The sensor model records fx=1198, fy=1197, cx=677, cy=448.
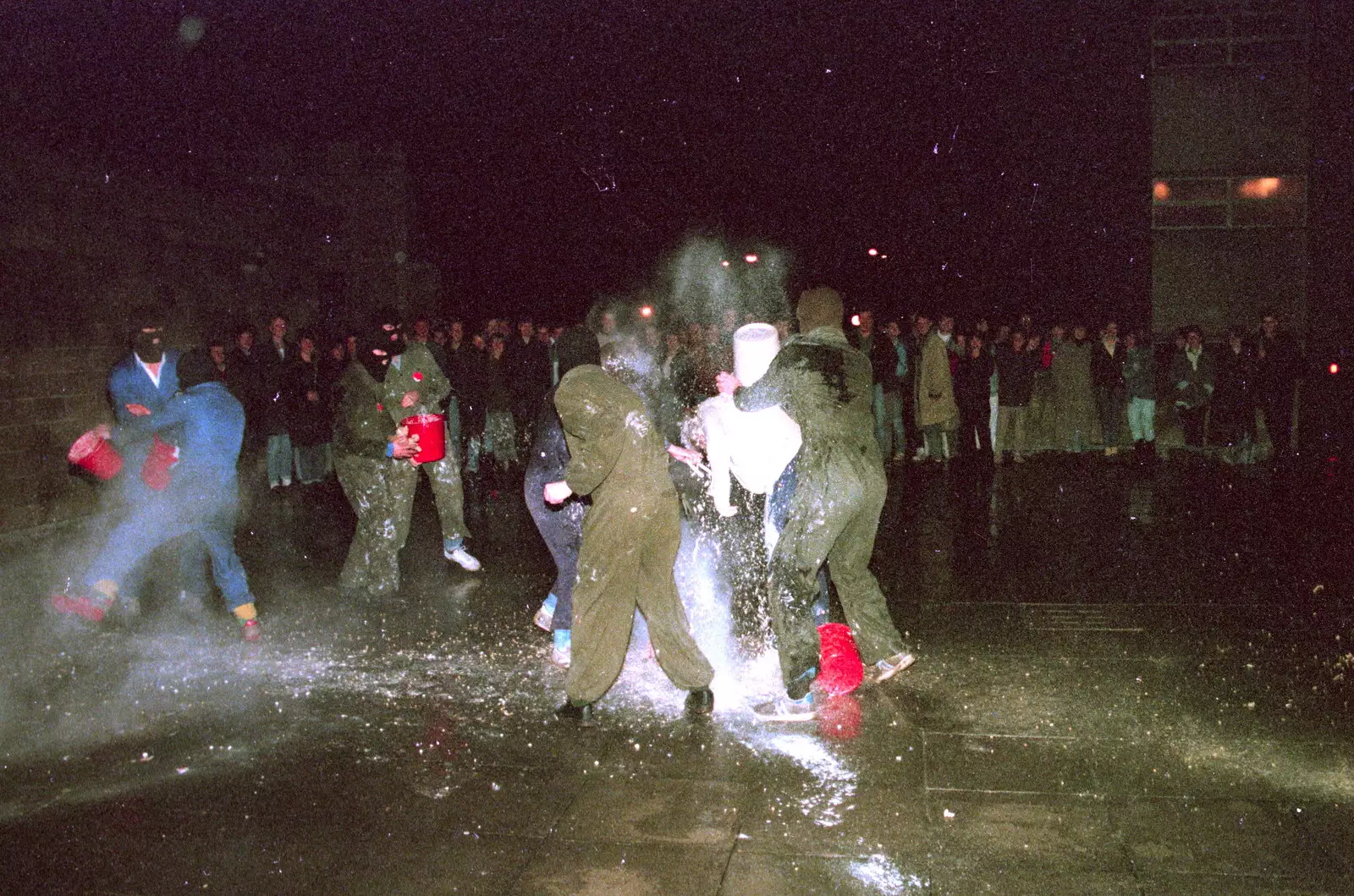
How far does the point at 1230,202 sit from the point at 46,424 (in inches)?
731

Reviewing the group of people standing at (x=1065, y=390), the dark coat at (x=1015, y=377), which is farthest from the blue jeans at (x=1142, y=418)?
the dark coat at (x=1015, y=377)

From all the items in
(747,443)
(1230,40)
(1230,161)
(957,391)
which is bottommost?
(957,391)

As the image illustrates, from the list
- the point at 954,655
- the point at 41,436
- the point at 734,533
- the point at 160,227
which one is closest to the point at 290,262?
the point at 160,227

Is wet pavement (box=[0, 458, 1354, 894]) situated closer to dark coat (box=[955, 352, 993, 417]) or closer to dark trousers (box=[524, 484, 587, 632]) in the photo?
dark trousers (box=[524, 484, 587, 632])

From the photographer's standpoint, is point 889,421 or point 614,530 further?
point 889,421

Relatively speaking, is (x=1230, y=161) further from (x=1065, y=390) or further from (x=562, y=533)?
(x=562, y=533)

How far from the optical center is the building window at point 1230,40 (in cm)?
2023

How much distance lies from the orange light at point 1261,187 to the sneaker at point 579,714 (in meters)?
19.2

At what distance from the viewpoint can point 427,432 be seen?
301 inches

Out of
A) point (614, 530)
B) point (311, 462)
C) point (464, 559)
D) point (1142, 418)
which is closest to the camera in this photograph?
point (614, 530)

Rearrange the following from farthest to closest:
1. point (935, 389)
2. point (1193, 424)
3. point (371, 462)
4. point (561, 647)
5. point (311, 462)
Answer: point (1193, 424) < point (935, 389) < point (311, 462) < point (371, 462) < point (561, 647)

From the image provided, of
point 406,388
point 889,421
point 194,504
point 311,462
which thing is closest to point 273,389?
point 311,462

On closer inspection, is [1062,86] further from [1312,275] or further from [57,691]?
[57,691]

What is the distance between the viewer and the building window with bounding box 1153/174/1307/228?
808 inches
